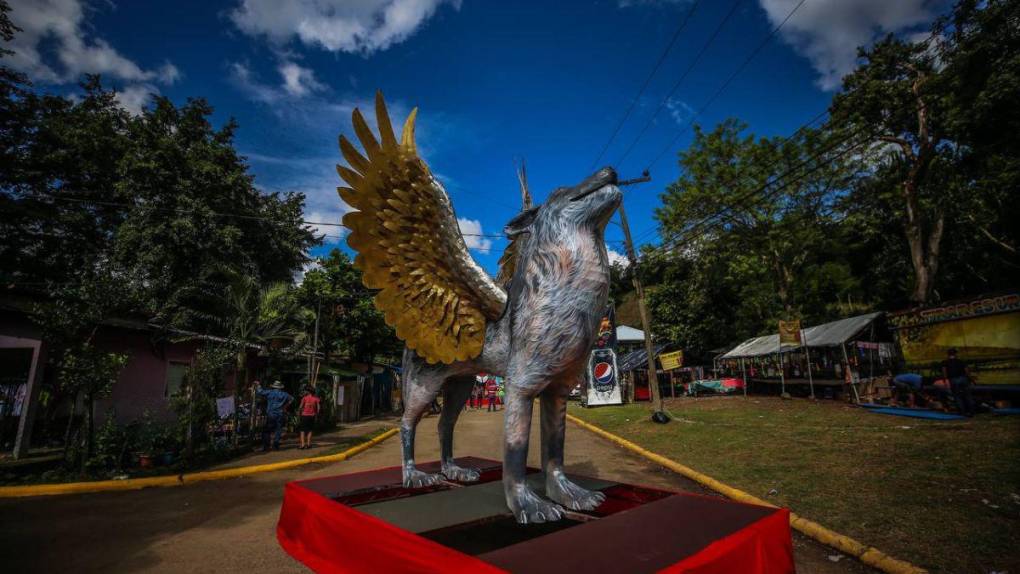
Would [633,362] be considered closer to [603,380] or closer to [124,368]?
[603,380]

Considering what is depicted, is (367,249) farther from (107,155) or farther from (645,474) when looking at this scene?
(107,155)

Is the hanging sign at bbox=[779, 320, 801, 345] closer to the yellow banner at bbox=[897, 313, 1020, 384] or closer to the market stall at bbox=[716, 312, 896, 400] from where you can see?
the market stall at bbox=[716, 312, 896, 400]

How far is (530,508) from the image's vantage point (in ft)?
7.00

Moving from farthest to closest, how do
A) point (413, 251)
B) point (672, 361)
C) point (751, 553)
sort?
point (672, 361), point (413, 251), point (751, 553)

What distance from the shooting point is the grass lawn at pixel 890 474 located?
2.98 meters

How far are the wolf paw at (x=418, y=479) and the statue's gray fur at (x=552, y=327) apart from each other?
871 mm

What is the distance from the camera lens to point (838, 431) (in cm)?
754

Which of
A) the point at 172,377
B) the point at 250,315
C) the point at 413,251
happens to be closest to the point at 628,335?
the point at 250,315

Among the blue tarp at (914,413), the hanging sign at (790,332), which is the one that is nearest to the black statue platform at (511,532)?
the blue tarp at (914,413)

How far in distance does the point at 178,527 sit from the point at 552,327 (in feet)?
15.0

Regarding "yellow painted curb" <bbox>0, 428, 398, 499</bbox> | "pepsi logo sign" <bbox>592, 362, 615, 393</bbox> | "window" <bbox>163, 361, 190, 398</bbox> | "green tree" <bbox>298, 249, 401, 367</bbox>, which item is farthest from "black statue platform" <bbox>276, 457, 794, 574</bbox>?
"green tree" <bbox>298, 249, 401, 367</bbox>

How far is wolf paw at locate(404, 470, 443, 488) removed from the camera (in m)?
2.88

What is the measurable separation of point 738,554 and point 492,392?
60.6 feet

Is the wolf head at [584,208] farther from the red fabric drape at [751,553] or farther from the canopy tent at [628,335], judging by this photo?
the canopy tent at [628,335]
